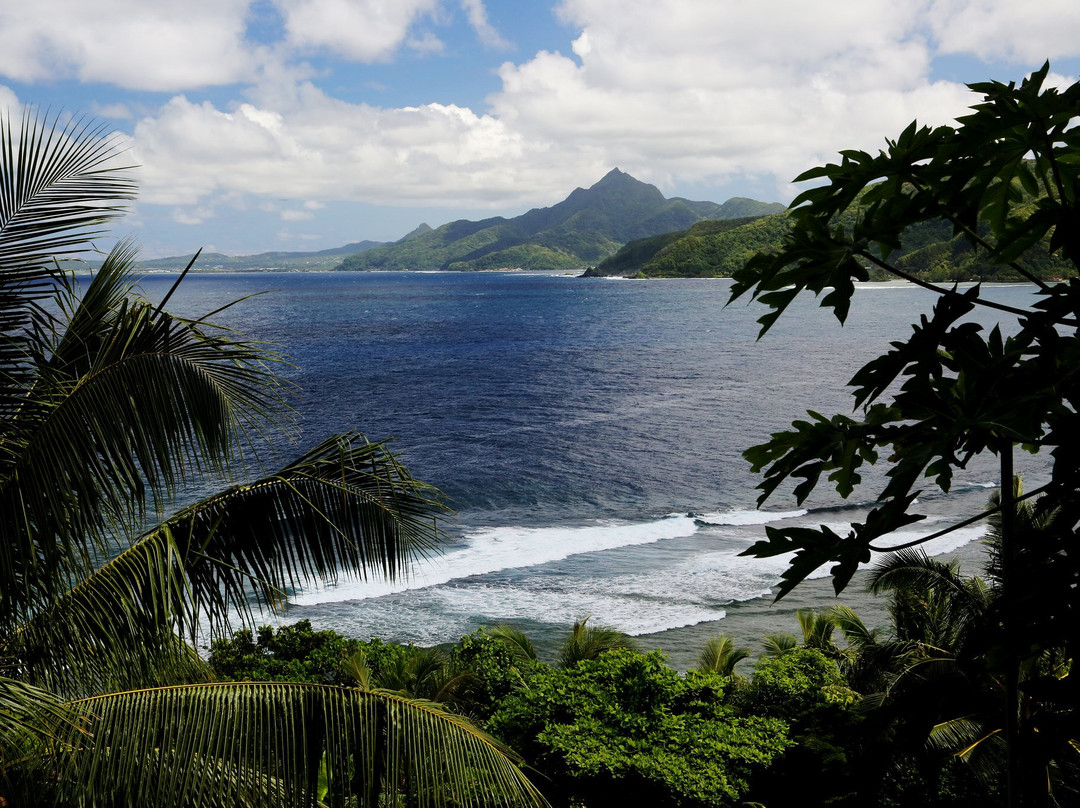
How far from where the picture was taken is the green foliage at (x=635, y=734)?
1101 centimetres

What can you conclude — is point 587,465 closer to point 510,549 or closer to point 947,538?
point 510,549

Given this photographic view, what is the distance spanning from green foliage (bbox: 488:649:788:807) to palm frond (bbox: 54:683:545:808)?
6.34 metres

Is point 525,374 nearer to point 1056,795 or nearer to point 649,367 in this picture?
point 649,367

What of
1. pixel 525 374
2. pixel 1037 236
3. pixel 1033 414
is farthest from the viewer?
pixel 525 374

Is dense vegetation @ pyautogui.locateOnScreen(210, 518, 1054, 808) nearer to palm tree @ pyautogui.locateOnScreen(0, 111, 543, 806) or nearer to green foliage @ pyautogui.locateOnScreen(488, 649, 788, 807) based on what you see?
green foliage @ pyautogui.locateOnScreen(488, 649, 788, 807)

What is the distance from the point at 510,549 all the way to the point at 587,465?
10618mm

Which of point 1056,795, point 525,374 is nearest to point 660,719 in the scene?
point 1056,795

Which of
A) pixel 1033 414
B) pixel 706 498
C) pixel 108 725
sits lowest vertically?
pixel 706 498

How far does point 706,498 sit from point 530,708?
22174 millimetres

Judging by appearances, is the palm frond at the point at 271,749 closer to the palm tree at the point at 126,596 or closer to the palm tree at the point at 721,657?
the palm tree at the point at 126,596

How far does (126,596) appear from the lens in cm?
487

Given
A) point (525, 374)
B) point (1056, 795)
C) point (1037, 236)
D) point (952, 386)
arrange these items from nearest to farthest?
1. point (1037, 236)
2. point (952, 386)
3. point (1056, 795)
4. point (525, 374)

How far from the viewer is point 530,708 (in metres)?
12.7

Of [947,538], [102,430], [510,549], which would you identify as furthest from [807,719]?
[947,538]
